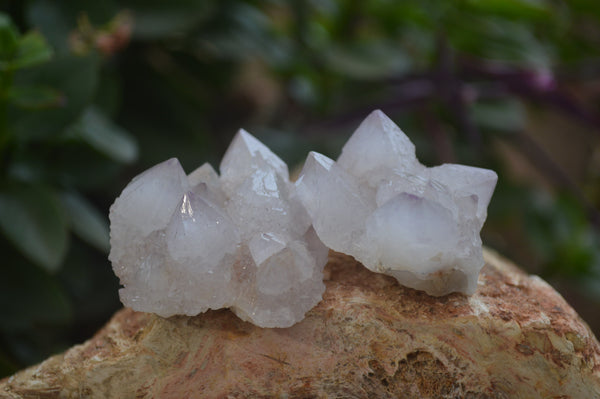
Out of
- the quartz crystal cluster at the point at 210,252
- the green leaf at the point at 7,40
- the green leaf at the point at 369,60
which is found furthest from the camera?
the green leaf at the point at 369,60

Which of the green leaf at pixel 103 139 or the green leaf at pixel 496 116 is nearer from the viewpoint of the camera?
the green leaf at pixel 103 139

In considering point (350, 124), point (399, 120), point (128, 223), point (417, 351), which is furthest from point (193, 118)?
point (417, 351)

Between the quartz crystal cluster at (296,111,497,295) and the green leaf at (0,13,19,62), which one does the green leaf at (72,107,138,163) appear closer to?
the green leaf at (0,13,19,62)

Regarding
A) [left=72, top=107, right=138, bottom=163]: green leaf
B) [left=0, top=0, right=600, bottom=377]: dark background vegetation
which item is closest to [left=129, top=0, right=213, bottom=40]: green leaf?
[left=0, top=0, right=600, bottom=377]: dark background vegetation

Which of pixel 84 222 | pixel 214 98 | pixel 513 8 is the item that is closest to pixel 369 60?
pixel 513 8

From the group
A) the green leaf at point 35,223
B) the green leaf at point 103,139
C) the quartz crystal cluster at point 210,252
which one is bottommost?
the green leaf at point 35,223

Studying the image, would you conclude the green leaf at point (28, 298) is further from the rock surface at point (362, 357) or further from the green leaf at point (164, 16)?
the green leaf at point (164, 16)

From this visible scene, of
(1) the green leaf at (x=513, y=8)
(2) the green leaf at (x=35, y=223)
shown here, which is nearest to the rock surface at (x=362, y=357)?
(2) the green leaf at (x=35, y=223)
